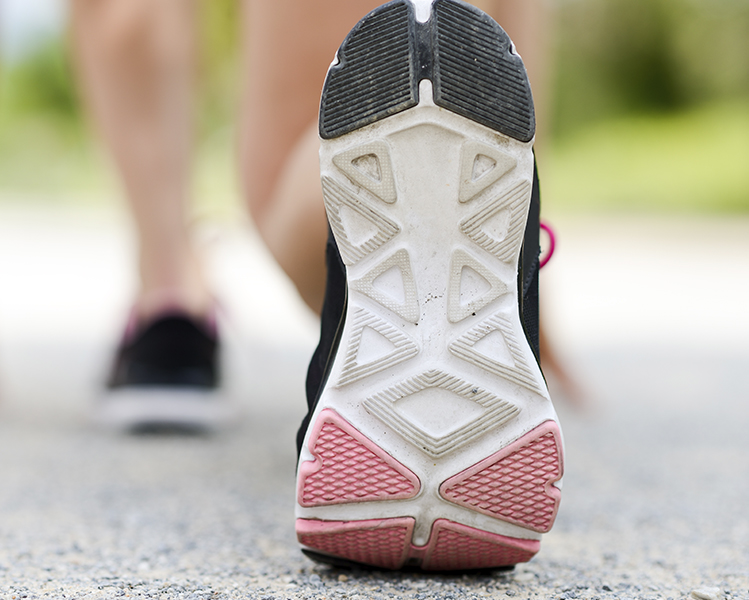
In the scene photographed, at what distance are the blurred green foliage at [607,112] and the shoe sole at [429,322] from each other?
369 inches

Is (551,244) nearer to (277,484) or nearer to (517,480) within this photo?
(517,480)

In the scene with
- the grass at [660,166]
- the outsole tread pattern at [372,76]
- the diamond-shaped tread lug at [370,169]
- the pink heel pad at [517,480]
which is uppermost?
the grass at [660,166]

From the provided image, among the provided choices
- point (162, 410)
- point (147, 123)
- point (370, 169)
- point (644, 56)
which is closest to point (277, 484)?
point (162, 410)

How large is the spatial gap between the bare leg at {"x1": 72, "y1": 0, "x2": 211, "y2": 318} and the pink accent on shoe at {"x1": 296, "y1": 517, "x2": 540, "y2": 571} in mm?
840

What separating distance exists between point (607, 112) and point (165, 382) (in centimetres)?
1203

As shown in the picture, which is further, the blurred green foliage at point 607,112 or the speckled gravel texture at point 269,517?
the blurred green foliage at point 607,112

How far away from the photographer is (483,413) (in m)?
0.67

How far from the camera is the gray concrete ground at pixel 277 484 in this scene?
0.74m

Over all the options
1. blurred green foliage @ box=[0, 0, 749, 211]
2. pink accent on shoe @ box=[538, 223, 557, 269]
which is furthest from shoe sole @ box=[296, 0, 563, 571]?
blurred green foliage @ box=[0, 0, 749, 211]

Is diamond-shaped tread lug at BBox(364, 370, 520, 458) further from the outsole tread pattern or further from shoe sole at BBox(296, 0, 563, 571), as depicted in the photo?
the outsole tread pattern

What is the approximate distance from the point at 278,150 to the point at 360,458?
0.44m

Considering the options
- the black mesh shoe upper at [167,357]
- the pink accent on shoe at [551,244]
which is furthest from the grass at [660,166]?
the pink accent on shoe at [551,244]

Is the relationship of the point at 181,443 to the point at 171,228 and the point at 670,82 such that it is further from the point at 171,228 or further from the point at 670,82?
the point at 670,82

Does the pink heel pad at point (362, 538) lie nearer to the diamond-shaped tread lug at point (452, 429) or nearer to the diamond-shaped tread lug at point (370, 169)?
the diamond-shaped tread lug at point (452, 429)
